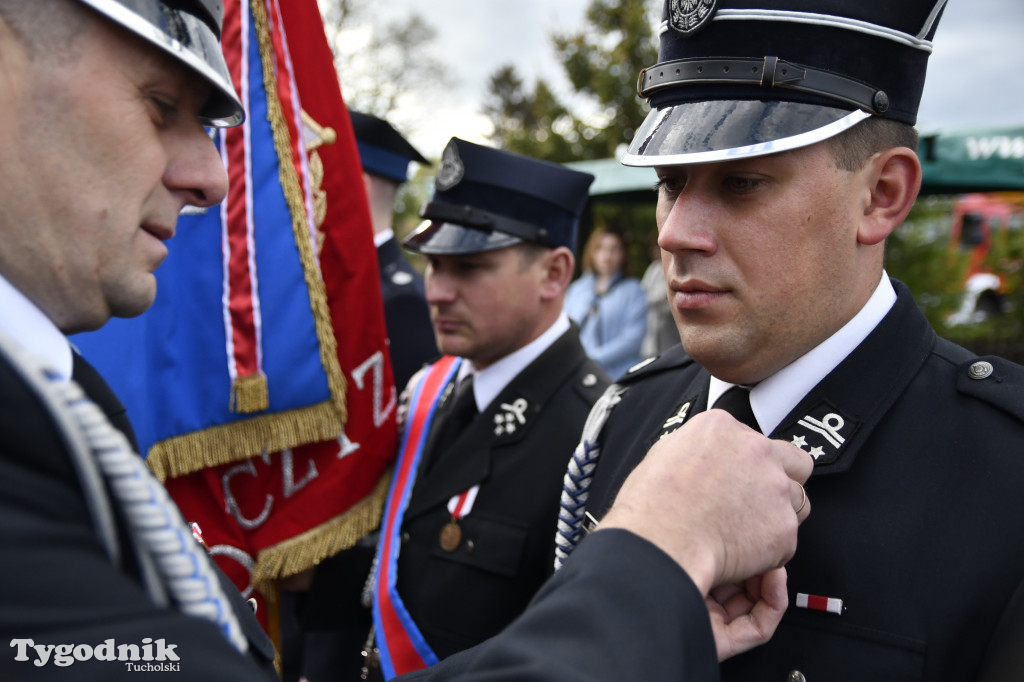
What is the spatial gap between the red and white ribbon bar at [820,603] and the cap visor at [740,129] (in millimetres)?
781

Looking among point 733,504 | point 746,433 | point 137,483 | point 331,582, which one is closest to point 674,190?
point 746,433

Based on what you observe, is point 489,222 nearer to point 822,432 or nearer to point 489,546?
point 489,546

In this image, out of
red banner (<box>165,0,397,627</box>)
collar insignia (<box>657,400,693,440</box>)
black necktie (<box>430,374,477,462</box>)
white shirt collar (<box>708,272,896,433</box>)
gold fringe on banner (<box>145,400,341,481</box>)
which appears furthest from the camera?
black necktie (<box>430,374,477,462</box>)

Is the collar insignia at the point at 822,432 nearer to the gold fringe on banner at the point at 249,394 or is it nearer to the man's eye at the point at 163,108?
the man's eye at the point at 163,108

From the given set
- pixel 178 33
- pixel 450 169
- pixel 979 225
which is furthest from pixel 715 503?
pixel 979 225

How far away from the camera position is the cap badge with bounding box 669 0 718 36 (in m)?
1.56

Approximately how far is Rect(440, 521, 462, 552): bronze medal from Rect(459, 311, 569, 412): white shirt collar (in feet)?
1.56

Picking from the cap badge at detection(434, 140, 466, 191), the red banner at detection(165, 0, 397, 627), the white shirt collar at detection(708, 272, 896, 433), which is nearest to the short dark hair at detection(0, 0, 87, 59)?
the white shirt collar at detection(708, 272, 896, 433)

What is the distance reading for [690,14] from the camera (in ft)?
5.27

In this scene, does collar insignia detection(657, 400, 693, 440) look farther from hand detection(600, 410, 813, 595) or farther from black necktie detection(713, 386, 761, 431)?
hand detection(600, 410, 813, 595)

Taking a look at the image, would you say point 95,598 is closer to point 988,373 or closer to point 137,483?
point 137,483

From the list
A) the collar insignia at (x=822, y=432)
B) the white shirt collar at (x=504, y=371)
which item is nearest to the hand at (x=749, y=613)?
the collar insignia at (x=822, y=432)

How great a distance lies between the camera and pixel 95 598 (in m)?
0.83

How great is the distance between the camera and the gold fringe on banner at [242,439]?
2.36 metres
